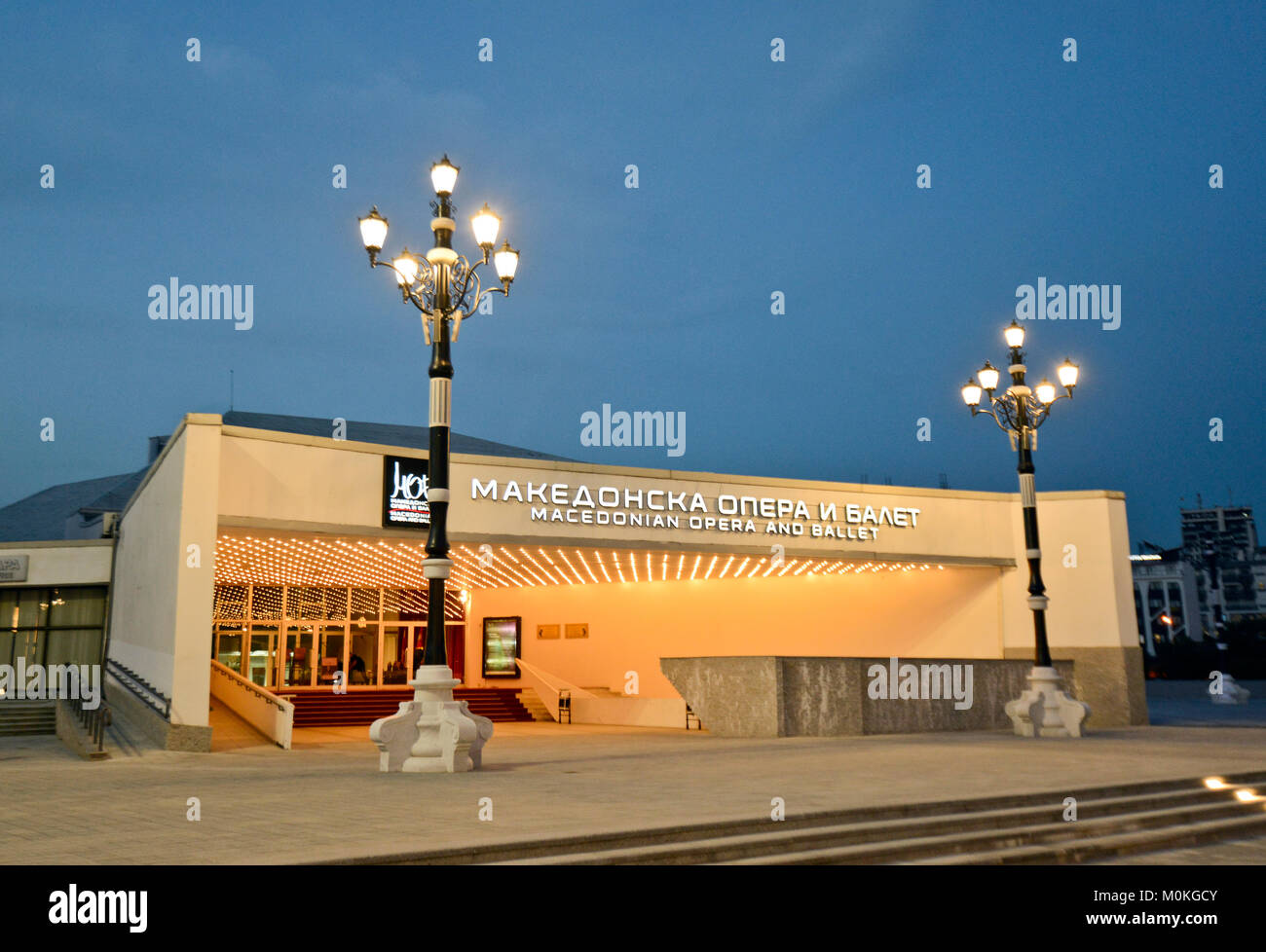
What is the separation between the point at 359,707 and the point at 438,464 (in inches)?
573

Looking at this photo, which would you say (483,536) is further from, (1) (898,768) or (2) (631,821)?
(2) (631,821)

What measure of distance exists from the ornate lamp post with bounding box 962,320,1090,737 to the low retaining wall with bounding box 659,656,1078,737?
1.78m

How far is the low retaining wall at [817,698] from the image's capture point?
20.4 metres

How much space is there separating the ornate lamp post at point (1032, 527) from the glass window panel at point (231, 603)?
2155cm

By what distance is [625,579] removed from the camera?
30078 millimetres

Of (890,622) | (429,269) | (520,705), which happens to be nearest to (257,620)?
(520,705)

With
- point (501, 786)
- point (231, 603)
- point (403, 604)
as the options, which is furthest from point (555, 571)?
point (501, 786)

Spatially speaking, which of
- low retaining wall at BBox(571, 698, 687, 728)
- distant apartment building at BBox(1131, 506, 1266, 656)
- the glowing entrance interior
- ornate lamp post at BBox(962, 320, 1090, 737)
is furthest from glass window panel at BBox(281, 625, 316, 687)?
distant apartment building at BBox(1131, 506, 1266, 656)

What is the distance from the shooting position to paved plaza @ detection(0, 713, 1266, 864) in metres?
7.81

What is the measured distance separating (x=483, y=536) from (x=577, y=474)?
239cm

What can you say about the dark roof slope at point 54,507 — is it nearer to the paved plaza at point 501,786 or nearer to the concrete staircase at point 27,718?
the concrete staircase at point 27,718

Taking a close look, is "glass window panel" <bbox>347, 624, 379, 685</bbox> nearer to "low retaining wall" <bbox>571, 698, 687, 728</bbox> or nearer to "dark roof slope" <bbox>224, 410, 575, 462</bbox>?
"low retaining wall" <bbox>571, 698, 687, 728</bbox>

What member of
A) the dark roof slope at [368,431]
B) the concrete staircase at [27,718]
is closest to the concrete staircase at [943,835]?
the concrete staircase at [27,718]

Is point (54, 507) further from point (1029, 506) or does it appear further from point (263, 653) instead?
point (1029, 506)
